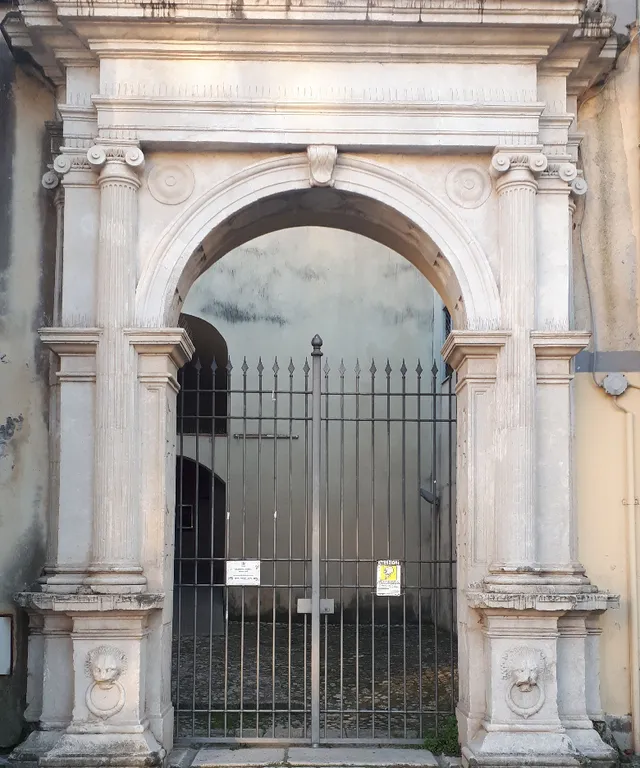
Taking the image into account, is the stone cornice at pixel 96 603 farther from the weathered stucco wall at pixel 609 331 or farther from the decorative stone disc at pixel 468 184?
the decorative stone disc at pixel 468 184

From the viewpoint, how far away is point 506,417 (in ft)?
20.3

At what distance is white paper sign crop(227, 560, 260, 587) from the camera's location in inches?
272

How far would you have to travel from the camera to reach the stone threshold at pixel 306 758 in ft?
20.7

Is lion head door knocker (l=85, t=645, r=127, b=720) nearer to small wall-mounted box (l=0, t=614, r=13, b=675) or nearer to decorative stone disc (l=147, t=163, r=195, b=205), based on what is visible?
small wall-mounted box (l=0, t=614, r=13, b=675)

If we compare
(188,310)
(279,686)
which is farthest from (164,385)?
(188,310)

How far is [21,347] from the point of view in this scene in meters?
6.63

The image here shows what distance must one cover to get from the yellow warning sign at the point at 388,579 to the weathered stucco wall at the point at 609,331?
4.18ft

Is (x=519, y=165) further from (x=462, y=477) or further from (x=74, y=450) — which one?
(x=74, y=450)

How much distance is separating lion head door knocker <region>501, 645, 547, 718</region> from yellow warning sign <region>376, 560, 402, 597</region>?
1.09 m

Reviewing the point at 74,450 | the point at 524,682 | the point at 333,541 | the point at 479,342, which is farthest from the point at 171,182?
→ the point at 333,541

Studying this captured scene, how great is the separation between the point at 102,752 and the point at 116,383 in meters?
2.16

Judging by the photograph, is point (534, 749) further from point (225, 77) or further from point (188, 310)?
point (188, 310)

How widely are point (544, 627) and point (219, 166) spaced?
3.54 meters

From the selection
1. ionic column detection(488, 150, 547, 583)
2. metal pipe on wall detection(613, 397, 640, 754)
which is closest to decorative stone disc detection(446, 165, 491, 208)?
ionic column detection(488, 150, 547, 583)
